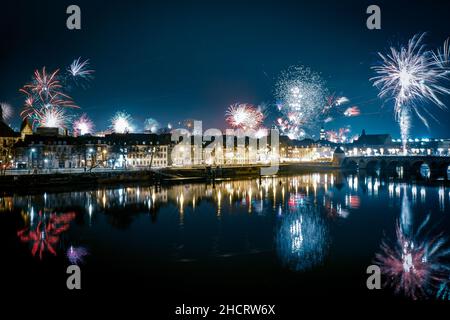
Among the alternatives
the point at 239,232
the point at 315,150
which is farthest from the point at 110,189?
the point at 315,150

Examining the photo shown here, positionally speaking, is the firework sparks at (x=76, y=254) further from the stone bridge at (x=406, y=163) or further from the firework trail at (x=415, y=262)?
the stone bridge at (x=406, y=163)

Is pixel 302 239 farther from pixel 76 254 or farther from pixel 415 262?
pixel 76 254

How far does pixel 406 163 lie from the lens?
81.9 metres

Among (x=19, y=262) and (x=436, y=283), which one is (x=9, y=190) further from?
(x=436, y=283)

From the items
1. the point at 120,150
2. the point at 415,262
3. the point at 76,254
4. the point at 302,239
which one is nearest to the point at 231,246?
the point at 302,239

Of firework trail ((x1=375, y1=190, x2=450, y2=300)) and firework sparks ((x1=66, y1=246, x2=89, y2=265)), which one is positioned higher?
firework sparks ((x1=66, y1=246, x2=89, y2=265))

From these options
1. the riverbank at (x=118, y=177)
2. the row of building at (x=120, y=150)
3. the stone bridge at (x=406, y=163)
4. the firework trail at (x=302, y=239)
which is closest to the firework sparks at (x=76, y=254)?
the firework trail at (x=302, y=239)

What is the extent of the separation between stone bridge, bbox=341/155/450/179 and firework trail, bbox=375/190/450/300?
170ft

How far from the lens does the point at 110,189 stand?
166ft

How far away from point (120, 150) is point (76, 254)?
5896cm

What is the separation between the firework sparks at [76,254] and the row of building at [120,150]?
1604 inches

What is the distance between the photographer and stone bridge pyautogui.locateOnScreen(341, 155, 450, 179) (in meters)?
72.8

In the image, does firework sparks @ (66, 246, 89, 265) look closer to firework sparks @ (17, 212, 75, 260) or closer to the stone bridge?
firework sparks @ (17, 212, 75, 260)

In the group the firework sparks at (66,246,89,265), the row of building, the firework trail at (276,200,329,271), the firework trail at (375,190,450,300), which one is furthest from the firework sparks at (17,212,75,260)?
the row of building
